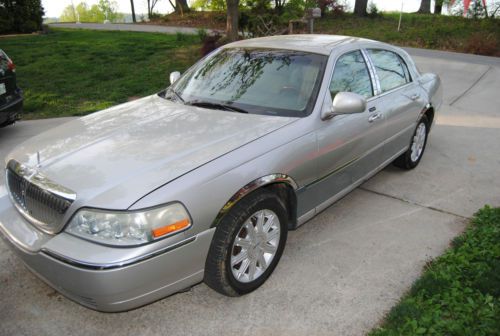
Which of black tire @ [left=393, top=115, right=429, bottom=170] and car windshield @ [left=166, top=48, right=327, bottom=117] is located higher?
car windshield @ [left=166, top=48, right=327, bottom=117]

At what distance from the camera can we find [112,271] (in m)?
2.22

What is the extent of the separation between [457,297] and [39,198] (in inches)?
105

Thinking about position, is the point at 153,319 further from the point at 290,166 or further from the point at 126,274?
the point at 290,166

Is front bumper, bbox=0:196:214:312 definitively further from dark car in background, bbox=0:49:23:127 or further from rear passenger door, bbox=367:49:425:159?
dark car in background, bbox=0:49:23:127

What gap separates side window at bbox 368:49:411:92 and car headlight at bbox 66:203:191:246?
2.61 metres

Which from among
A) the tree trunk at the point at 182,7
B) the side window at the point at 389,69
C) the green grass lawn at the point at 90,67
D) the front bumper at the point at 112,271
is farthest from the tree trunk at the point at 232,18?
the tree trunk at the point at 182,7

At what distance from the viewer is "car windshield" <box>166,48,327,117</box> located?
3354 mm

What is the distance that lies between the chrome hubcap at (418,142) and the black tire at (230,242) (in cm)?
268

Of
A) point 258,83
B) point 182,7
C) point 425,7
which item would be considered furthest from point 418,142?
point 182,7

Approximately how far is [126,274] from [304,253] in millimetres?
1612

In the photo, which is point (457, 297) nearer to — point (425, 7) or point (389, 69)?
point (389, 69)

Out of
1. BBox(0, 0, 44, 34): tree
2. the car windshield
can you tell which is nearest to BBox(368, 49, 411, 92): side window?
the car windshield

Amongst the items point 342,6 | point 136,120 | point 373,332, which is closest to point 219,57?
point 136,120

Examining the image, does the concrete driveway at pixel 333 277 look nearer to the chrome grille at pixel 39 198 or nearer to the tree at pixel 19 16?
the chrome grille at pixel 39 198
